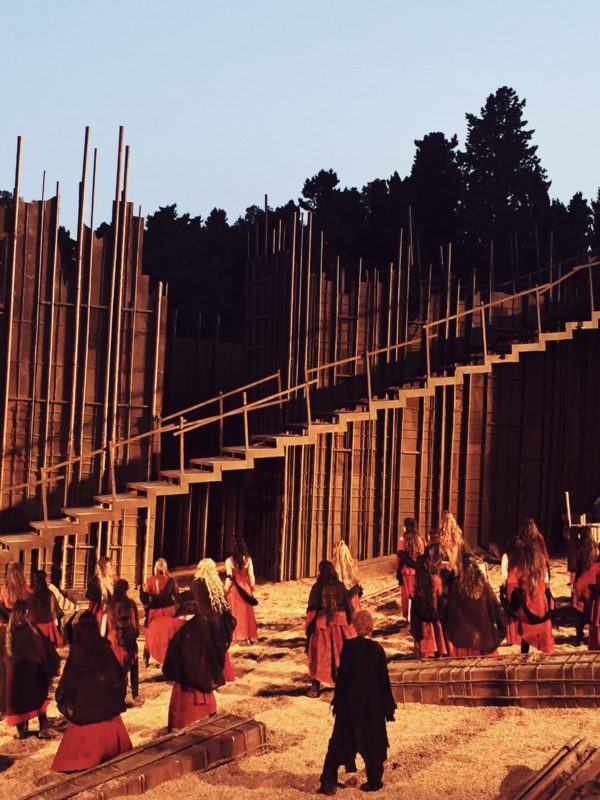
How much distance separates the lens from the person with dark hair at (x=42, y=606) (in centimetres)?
1516

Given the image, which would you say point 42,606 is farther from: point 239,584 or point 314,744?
point 314,744

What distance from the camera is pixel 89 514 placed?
19.9 m

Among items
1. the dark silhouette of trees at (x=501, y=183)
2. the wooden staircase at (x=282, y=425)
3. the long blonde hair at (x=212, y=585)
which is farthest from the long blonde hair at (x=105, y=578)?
the dark silhouette of trees at (x=501, y=183)

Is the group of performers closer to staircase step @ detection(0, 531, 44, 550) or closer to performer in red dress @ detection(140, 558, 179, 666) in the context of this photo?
performer in red dress @ detection(140, 558, 179, 666)

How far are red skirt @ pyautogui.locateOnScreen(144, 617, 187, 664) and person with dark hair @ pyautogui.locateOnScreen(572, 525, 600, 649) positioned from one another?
19.5 feet

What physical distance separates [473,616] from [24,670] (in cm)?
594

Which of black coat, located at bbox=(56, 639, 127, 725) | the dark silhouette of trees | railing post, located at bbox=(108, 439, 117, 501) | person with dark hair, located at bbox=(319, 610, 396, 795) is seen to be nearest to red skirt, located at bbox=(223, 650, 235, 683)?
black coat, located at bbox=(56, 639, 127, 725)

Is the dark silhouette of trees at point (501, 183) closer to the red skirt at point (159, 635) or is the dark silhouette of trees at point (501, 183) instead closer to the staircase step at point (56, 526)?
the staircase step at point (56, 526)

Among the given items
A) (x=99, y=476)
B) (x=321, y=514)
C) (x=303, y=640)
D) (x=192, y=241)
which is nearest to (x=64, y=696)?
(x=303, y=640)

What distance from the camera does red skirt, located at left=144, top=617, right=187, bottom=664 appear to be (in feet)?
51.9

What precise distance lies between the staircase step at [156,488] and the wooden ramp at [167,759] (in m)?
8.25

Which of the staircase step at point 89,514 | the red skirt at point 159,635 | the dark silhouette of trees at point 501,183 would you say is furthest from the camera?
the dark silhouette of trees at point 501,183

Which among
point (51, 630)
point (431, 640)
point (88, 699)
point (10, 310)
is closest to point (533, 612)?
point (431, 640)

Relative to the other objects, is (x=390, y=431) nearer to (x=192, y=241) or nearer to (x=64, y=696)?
(x=64, y=696)
